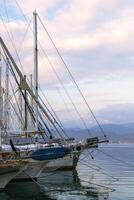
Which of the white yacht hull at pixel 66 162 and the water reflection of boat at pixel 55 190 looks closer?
the water reflection of boat at pixel 55 190

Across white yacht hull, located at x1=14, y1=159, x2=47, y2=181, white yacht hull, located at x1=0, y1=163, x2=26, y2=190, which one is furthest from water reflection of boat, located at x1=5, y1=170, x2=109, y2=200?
white yacht hull, located at x1=0, y1=163, x2=26, y2=190

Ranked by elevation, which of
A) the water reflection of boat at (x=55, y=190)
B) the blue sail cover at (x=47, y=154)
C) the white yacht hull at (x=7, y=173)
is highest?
the blue sail cover at (x=47, y=154)

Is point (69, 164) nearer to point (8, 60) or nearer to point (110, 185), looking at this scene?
point (110, 185)

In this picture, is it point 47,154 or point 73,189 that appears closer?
point 47,154

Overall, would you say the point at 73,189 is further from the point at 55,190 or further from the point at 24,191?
the point at 24,191

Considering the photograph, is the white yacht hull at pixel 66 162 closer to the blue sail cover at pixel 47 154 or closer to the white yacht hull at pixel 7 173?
the blue sail cover at pixel 47 154

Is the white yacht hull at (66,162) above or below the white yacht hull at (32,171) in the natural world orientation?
above

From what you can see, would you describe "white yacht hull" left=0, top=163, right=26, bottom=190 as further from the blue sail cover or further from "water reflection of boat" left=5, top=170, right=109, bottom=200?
the blue sail cover

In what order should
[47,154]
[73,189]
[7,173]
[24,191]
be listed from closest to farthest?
[7,173] → [47,154] → [24,191] → [73,189]

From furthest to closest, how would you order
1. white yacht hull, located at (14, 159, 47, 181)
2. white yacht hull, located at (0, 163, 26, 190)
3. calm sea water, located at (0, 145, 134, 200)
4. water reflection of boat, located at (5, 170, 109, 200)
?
white yacht hull, located at (14, 159, 47, 181) → water reflection of boat, located at (5, 170, 109, 200) → white yacht hull, located at (0, 163, 26, 190) → calm sea water, located at (0, 145, 134, 200)

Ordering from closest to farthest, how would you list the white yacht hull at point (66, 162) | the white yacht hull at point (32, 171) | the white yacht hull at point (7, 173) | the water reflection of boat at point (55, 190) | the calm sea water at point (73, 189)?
the calm sea water at point (73, 189)
the white yacht hull at point (7, 173)
the water reflection of boat at point (55, 190)
the white yacht hull at point (32, 171)
the white yacht hull at point (66, 162)

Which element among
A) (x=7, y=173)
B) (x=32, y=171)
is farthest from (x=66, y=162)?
(x=7, y=173)

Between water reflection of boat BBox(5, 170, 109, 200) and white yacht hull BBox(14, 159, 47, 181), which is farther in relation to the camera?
white yacht hull BBox(14, 159, 47, 181)

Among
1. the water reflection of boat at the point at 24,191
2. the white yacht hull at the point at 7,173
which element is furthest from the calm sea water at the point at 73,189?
the white yacht hull at the point at 7,173
